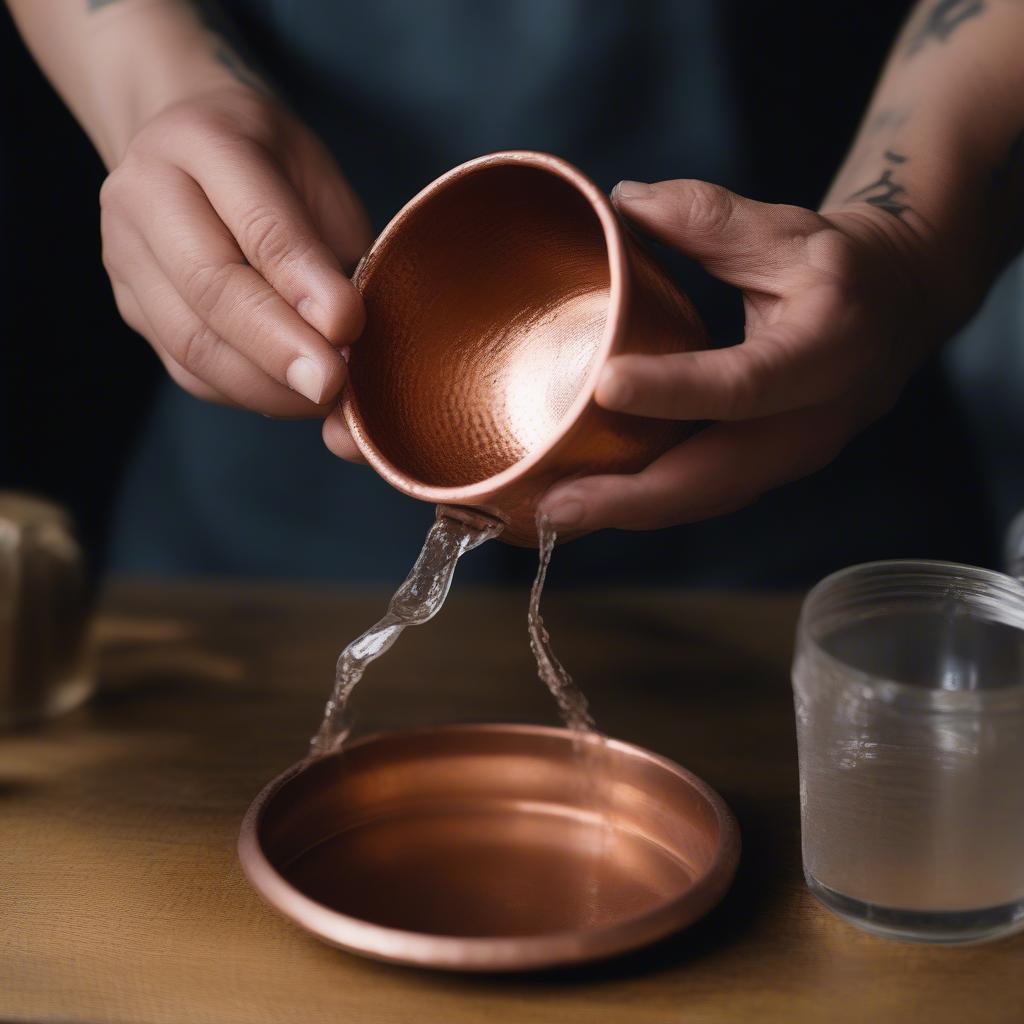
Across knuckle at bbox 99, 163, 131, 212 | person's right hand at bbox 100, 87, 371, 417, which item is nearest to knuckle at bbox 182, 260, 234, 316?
person's right hand at bbox 100, 87, 371, 417

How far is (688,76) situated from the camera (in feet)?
3.77

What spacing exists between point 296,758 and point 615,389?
39cm

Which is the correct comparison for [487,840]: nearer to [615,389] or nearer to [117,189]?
[615,389]

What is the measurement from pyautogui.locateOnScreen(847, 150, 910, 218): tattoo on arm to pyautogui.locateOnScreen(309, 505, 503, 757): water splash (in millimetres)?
368

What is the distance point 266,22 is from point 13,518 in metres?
0.57

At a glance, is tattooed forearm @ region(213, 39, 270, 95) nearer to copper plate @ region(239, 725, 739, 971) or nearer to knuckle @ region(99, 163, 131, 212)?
knuckle @ region(99, 163, 131, 212)

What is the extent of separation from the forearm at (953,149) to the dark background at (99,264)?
17 centimetres

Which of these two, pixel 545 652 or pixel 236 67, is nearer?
pixel 545 652

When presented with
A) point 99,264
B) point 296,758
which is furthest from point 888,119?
point 99,264

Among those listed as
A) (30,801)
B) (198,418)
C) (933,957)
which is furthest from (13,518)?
(933,957)

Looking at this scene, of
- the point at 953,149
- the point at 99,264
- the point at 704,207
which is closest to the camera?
the point at 704,207

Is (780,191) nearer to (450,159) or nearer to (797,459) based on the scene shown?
(450,159)

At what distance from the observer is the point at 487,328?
743 mm

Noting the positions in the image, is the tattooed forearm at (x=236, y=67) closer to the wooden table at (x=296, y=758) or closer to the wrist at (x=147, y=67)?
the wrist at (x=147, y=67)
